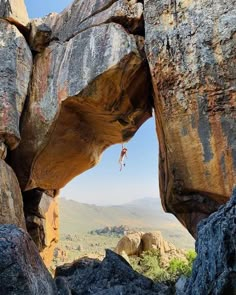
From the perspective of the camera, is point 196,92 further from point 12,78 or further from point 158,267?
point 158,267

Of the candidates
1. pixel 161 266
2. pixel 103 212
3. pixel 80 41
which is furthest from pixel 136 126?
pixel 103 212

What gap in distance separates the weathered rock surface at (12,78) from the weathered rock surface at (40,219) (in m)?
4.37

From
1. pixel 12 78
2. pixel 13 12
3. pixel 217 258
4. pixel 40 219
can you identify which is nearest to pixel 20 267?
pixel 217 258

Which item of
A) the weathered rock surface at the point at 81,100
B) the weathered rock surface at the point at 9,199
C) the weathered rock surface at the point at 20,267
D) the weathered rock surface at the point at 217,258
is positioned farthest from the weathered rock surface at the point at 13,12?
the weathered rock surface at the point at 217,258

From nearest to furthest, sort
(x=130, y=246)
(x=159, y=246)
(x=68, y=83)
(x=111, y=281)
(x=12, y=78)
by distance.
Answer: (x=111, y=281)
(x=68, y=83)
(x=12, y=78)
(x=159, y=246)
(x=130, y=246)

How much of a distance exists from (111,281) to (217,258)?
169 inches

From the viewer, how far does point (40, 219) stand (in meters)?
14.2

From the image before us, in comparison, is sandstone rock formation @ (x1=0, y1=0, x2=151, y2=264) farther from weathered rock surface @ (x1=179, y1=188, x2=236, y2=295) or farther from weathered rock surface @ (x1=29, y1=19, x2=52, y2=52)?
weathered rock surface @ (x1=179, y1=188, x2=236, y2=295)

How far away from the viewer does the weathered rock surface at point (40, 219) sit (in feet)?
45.9

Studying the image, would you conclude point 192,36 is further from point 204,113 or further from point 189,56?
point 204,113

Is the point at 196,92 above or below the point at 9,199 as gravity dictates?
above

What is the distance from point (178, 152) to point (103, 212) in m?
50.2

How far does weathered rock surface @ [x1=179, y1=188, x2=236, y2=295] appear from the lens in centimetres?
390

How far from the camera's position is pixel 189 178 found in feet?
29.6
